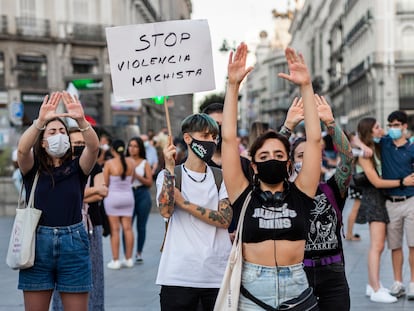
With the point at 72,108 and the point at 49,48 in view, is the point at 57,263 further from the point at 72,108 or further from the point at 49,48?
the point at 49,48

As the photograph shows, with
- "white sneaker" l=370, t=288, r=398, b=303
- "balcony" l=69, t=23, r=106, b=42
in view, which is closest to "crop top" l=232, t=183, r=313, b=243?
"white sneaker" l=370, t=288, r=398, b=303

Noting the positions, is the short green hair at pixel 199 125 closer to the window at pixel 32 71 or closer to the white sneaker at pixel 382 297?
the white sneaker at pixel 382 297

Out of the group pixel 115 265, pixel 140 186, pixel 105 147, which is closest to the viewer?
pixel 115 265

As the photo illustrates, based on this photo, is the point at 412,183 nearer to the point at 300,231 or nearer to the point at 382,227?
the point at 382,227

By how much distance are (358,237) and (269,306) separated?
345 inches

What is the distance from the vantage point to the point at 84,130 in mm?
4848

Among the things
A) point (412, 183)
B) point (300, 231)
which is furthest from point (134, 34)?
point (412, 183)

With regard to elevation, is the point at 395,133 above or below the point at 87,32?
Result: below

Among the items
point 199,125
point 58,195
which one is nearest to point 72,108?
point 58,195

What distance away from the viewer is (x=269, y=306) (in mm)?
3773

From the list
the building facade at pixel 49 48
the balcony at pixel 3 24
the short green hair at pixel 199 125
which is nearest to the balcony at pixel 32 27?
the building facade at pixel 49 48

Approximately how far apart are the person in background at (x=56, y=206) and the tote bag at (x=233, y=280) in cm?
130

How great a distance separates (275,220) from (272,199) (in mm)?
129

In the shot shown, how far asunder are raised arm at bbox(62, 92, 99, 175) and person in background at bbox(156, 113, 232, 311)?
24.0 inches
